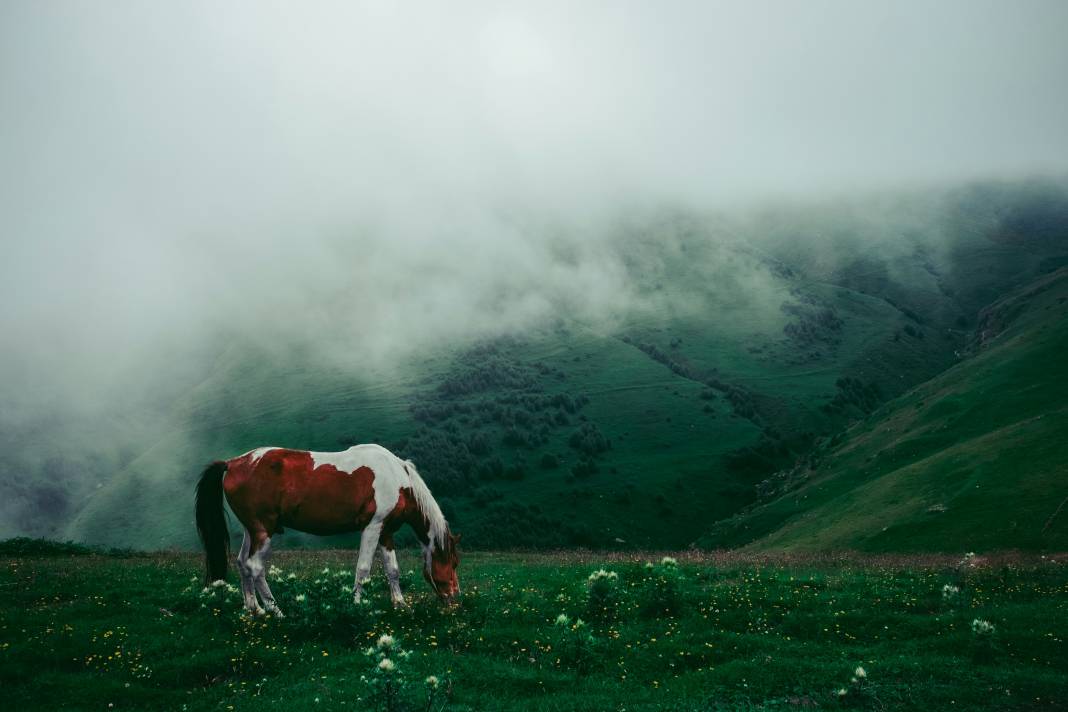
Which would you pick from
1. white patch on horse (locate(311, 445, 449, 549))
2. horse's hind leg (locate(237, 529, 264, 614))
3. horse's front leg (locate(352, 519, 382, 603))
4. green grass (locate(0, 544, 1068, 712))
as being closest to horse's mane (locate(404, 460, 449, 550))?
white patch on horse (locate(311, 445, 449, 549))

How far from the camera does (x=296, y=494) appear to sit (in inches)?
630

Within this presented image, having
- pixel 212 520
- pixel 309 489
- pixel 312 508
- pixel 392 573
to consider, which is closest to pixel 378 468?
pixel 309 489

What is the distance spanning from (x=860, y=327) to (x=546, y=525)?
13474 cm

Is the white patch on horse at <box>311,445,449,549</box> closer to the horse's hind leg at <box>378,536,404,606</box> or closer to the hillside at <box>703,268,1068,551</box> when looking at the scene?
the horse's hind leg at <box>378,536,404,606</box>

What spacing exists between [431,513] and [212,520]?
18.3 ft

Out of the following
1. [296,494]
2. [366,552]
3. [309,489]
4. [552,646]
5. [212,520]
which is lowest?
[552,646]

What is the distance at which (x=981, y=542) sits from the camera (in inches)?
1528

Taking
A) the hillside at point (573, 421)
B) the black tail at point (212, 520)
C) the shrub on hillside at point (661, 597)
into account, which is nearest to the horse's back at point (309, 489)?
the black tail at point (212, 520)

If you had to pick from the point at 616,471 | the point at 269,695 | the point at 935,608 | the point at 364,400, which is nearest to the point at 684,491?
the point at 616,471

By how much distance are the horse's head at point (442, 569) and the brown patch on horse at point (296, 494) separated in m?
1.97

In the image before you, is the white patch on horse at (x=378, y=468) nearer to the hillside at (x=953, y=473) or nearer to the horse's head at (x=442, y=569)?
the horse's head at (x=442, y=569)

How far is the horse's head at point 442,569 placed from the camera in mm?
16594

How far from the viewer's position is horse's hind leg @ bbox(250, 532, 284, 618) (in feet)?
49.7

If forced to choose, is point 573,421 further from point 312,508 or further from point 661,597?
point 312,508
